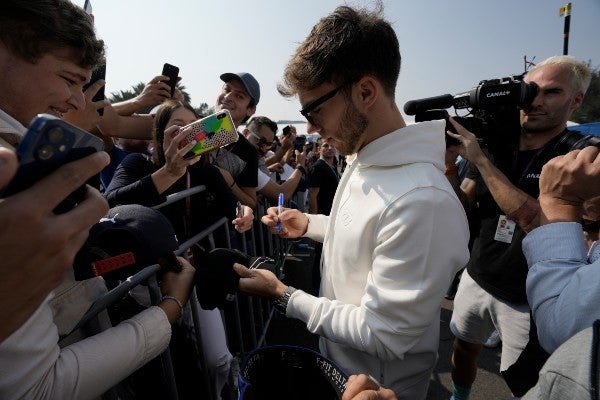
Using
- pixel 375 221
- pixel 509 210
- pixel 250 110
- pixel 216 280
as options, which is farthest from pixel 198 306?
pixel 250 110

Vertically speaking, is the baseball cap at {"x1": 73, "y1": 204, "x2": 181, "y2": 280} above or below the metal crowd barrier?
above

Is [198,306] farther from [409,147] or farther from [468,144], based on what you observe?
[468,144]

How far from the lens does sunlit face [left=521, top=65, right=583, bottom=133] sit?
2268 mm

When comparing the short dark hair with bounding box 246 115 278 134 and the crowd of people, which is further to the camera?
the short dark hair with bounding box 246 115 278 134

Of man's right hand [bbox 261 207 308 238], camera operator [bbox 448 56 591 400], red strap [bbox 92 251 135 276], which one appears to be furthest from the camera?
camera operator [bbox 448 56 591 400]

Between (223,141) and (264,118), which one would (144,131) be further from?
(264,118)

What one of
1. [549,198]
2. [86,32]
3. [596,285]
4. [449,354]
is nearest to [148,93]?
[86,32]

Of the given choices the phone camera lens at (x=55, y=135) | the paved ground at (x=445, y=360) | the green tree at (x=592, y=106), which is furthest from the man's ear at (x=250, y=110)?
the green tree at (x=592, y=106)

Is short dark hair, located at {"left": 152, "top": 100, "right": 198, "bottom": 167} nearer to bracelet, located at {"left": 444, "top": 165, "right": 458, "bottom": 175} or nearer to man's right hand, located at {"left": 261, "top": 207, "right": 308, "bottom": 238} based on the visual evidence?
man's right hand, located at {"left": 261, "top": 207, "right": 308, "bottom": 238}

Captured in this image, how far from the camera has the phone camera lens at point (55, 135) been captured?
1.94 feet

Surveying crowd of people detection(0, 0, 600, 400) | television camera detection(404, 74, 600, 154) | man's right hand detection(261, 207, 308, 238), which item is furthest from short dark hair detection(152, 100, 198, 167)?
television camera detection(404, 74, 600, 154)

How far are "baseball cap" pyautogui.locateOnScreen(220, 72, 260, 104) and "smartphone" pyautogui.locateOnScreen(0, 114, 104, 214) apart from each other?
282 centimetres

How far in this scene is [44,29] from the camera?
1.10m

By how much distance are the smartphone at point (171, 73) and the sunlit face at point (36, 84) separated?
1.49 m
